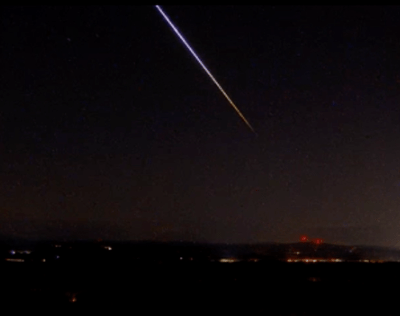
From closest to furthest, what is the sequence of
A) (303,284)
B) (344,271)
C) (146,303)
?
1. (146,303)
2. (303,284)
3. (344,271)

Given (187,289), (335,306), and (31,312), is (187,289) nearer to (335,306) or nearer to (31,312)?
(335,306)

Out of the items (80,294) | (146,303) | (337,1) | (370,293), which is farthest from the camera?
(370,293)

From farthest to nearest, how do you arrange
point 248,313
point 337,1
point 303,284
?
point 303,284, point 248,313, point 337,1

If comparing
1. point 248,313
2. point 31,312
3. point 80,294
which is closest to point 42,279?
point 80,294

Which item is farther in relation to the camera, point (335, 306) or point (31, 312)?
point (335, 306)

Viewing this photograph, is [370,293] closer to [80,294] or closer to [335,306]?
[335,306]

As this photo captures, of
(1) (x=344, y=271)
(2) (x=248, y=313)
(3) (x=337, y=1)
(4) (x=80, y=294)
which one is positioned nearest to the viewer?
(3) (x=337, y=1)

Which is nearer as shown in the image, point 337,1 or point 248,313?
point 337,1

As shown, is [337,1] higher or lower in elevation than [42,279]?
higher

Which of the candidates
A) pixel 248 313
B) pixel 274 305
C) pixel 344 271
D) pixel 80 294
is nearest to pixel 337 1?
pixel 248 313
